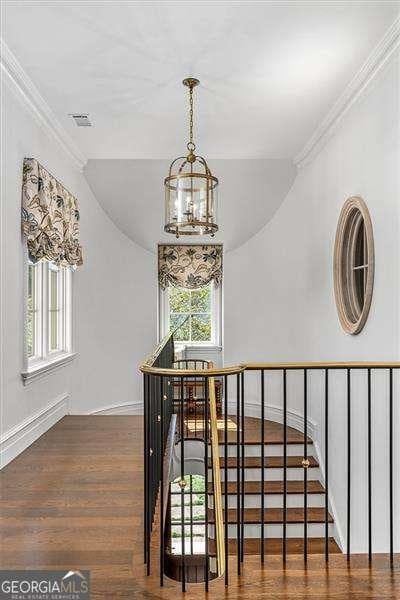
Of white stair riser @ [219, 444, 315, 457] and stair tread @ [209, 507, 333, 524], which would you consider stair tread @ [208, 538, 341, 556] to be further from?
white stair riser @ [219, 444, 315, 457]

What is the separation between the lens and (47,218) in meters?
4.11

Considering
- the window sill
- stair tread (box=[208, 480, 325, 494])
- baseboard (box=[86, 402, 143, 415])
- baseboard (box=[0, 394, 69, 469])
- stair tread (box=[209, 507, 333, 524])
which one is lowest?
stair tread (box=[209, 507, 333, 524])

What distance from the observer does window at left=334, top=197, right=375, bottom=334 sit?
13.1 feet

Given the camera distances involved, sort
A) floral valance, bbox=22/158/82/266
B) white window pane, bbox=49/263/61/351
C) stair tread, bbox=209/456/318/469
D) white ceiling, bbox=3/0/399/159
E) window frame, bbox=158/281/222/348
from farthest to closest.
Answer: window frame, bbox=158/281/222/348, stair tread, bbox=209/456/318/469, white window pane, bbox=49/263/61/351, floral valance, bbox=22/158/82/266, white ceiling, bbox=3/0/399/159

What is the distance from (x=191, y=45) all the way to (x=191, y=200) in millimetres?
1078

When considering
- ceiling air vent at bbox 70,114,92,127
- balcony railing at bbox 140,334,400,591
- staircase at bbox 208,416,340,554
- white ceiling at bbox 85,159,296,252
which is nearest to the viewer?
balcony railing at bbox 140,334,400,591

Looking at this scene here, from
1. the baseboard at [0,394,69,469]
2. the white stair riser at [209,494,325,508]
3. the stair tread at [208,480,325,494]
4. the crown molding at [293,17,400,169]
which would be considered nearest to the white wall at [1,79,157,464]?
the baseboard at [0,394,69,469]

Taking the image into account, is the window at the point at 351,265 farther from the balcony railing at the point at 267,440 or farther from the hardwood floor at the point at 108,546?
the hardwood floor at the point at 108,546

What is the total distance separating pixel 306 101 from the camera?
13.5 feet

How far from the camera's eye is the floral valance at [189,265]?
6469 mm

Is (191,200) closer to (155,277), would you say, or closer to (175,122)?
(175,122)

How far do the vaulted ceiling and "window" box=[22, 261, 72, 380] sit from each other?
1505mm

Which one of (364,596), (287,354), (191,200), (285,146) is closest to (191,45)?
(191,200)

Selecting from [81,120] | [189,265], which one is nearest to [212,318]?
[189,265]
